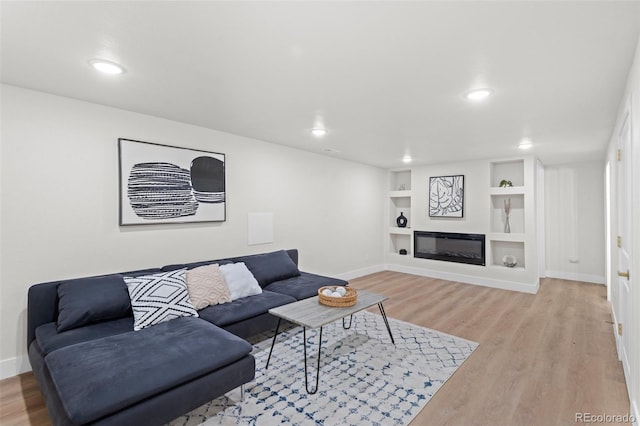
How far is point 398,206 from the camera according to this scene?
7.19m

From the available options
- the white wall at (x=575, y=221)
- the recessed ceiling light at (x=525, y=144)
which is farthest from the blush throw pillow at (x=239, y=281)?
the white wall at (x=575, y=221)

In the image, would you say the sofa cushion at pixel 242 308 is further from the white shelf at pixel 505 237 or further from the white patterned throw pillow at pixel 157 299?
the white shelf at pixel 505 237

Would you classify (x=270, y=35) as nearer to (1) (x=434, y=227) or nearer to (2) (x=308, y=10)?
(2) (x=308, y=10)

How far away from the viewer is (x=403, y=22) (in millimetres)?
1616

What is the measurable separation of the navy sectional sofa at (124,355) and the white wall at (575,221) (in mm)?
5908

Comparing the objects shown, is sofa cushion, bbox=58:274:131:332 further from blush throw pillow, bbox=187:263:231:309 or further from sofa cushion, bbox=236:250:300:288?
sofa cushion, bbox=236:250:300:288

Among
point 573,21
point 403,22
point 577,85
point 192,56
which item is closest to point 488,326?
point 577,85

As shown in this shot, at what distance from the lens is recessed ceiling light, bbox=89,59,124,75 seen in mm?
2068

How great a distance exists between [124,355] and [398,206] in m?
6.17

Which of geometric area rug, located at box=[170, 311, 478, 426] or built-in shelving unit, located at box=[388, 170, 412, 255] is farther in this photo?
built-in shelving unit, located at box=[388, 170, 412, 255]

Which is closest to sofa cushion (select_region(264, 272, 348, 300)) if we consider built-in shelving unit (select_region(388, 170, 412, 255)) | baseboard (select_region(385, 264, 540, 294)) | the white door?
the white door

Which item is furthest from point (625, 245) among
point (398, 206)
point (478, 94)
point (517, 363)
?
point (398, 206)

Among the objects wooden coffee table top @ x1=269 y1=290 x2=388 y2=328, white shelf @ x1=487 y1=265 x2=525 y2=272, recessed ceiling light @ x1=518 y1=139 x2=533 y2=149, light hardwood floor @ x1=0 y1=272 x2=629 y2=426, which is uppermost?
recessed ceiling light @ x1=518 y1=139 x2=533 y2=149

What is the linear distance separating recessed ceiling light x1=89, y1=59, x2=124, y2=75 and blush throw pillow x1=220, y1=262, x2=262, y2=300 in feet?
6.69
